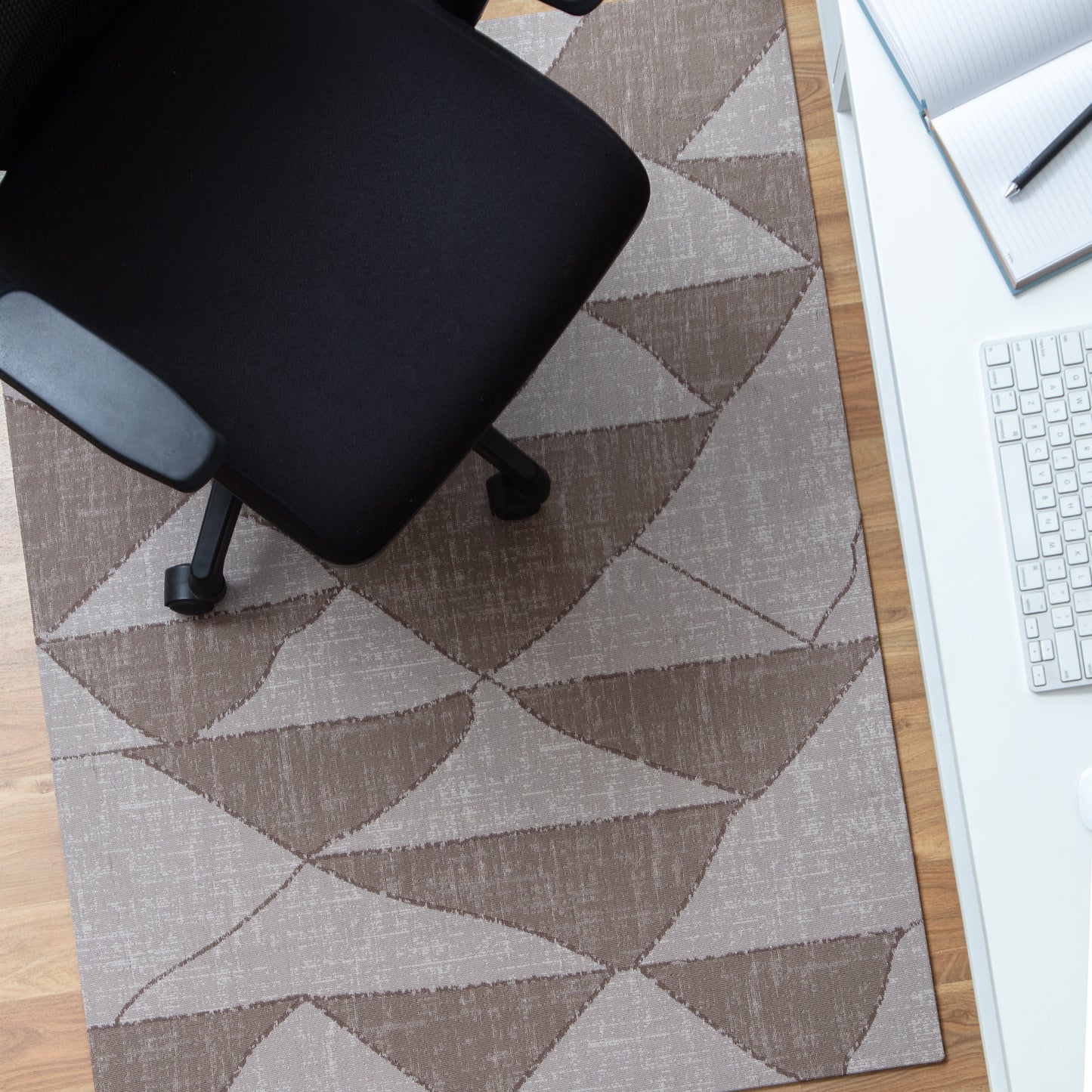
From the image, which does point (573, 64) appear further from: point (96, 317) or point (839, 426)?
point (96, 317)

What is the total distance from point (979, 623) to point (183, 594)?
1.02 metres

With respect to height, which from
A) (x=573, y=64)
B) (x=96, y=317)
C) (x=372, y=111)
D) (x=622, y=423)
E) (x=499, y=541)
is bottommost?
(x=499, y=541)

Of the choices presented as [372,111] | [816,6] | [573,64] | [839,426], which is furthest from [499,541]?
[816,6]

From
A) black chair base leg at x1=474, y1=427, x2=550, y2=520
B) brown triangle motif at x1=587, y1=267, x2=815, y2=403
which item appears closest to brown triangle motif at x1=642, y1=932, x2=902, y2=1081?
black chair base leg at x1=474, y1=427, x2=550, y2=520

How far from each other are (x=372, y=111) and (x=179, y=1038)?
123 cm

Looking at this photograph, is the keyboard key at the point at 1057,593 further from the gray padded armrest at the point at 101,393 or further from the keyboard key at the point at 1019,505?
the gray padded armrest at the point at 101,393

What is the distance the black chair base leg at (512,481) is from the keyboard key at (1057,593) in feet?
2.27

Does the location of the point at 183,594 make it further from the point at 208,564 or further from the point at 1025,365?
the point at 1025,365

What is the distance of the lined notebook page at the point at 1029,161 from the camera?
0.89m

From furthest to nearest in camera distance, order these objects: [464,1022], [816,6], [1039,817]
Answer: [816,6] → [464,1022] → [1039,817]

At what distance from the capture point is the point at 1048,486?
874 millimetres

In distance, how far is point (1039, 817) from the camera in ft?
→ 2.78

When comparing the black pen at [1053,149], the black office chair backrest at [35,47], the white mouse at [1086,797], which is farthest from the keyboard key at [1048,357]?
the black office chair backrest at [35,47]

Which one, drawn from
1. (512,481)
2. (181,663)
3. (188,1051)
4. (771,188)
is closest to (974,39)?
(771,188)
